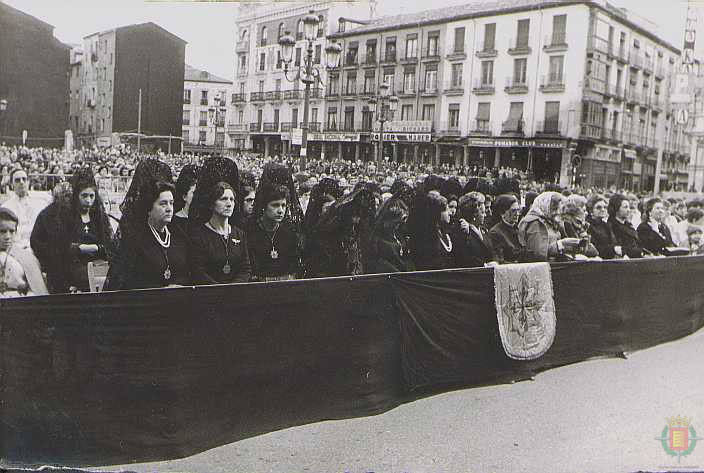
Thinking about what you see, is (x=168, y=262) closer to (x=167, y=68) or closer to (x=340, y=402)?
(x=340, y=402)

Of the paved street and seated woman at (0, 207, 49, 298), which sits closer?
seated woman at (0, 207, 49, 298)

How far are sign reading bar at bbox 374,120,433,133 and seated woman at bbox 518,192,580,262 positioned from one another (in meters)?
1.52

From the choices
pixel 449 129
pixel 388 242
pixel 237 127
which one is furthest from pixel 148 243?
pixel 449 129

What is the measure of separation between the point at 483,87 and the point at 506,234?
1816 mm

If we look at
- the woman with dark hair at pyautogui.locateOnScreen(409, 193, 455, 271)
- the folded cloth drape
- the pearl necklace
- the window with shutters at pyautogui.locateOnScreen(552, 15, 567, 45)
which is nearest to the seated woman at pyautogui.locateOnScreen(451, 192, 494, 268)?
the woman with dark hair at pyautogui.locateOnScreen(409, 193, 455, 271)

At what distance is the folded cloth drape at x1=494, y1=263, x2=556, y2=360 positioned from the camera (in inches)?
226

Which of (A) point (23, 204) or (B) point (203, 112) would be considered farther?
(B) point (203, 112)

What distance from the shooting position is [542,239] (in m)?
6.81

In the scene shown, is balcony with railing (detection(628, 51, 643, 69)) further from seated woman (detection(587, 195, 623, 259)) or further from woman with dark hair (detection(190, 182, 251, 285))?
woman with dark hair (detection(190, 182, 251, 285))

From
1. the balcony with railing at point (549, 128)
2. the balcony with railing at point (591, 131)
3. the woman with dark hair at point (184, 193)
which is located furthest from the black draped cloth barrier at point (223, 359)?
the balcony with railing at point (591, 131)

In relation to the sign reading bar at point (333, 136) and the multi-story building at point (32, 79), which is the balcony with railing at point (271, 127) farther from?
the multi-story building at point (32, 79)

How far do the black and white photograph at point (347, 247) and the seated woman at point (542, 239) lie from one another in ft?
0.08

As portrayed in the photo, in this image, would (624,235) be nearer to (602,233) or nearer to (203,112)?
(602,233)

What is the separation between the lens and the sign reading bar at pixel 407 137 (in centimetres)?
750
